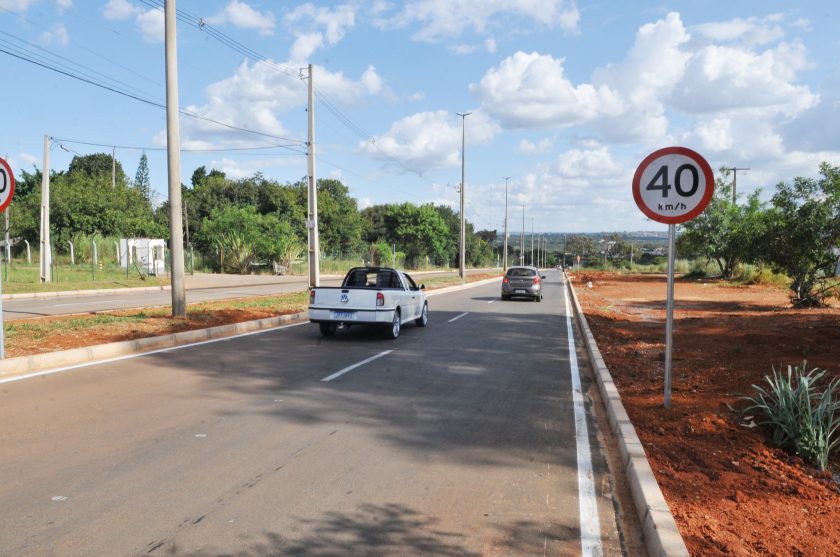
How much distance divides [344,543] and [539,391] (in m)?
4.98

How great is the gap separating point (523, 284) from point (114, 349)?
1778 centimetres

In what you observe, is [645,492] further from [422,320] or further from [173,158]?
[173,158]

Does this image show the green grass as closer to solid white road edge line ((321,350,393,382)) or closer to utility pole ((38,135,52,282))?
utility pole ((38,135,52,282))

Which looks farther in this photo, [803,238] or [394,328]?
[803,238]

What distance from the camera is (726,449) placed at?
5555 mm

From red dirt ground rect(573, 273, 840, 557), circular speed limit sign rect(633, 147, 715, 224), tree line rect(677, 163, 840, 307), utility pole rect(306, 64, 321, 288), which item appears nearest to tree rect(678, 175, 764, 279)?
tree line rect(677, 163, 840, 307)

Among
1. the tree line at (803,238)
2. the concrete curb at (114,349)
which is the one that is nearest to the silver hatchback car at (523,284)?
the tree line at (803,238)

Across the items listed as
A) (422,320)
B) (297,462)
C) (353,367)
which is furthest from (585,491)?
(422,320)

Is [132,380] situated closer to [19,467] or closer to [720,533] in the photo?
[19,467]

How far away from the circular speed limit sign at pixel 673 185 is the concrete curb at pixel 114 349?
8.51 metres

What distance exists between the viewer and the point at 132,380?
8.48 m

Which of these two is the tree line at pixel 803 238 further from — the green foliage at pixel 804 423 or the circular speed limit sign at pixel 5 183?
the circular speed limit sign at pixel 5 183

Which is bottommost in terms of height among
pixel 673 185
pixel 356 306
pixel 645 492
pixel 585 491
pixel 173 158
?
pixel 585 491

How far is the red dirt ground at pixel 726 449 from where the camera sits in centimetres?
390
